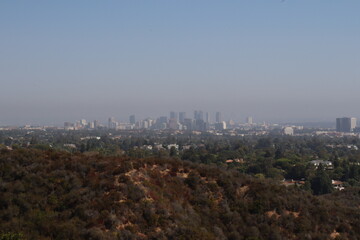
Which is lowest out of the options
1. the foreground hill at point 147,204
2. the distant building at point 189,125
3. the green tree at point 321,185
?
the distant building at point 189,125

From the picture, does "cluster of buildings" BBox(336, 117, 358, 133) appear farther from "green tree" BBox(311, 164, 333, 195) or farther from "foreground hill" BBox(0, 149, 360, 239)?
"foreground hill" BBox(0, 149, 360, 239)

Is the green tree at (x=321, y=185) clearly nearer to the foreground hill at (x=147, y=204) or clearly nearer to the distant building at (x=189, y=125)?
the foreground hill at (x=147, y=204)

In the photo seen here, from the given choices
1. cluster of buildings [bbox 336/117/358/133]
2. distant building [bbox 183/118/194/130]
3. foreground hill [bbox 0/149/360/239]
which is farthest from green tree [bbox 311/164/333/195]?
distant building [bbox 183/118/194/130]

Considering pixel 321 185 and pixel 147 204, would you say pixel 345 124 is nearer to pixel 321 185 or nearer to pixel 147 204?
pixel 321 185

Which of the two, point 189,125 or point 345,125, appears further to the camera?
point 189,125

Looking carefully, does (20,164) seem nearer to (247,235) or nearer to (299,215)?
(247,235)

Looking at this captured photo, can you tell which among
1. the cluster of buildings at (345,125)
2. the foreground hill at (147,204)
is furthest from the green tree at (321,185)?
the cluster of buildings at (345,125)

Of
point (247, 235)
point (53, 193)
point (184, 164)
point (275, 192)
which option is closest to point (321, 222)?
point (275, 192)

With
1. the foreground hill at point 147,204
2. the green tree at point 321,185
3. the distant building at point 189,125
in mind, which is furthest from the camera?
the distant building at point 189,125

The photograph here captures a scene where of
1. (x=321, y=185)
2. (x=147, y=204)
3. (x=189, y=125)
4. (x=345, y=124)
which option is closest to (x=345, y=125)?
(x=345, y=124)
